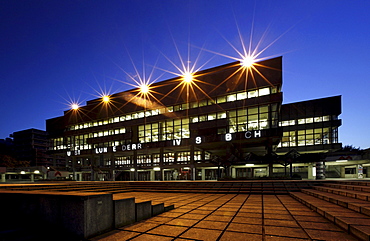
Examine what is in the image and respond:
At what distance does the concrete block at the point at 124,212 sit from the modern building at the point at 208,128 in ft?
73.5

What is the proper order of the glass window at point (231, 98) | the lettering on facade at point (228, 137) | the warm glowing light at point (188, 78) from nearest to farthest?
the lettering on facade at point (228, 137) → the glass window at point (231, 98) → the warm glowing light at point (188, 78)

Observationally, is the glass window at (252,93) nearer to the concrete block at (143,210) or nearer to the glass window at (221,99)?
the glass window at (221,99)

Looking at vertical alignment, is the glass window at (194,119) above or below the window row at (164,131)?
above

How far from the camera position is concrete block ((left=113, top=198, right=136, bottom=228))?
589cm

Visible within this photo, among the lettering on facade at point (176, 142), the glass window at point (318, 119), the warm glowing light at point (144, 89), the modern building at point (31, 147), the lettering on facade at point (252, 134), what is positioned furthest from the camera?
the modern building at point (31, 147)

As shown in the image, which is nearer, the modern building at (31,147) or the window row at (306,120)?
the window row at (306,120)

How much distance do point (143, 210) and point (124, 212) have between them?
922 mm

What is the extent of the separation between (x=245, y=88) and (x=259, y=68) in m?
3.76

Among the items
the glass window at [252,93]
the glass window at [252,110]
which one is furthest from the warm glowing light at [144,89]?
the glass window at [252,110]

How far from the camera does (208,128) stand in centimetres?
3675

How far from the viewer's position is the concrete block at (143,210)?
22.0 ft

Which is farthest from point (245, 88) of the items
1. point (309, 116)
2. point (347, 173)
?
point (347, 173)

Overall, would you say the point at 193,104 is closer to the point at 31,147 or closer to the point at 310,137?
the point at 310,137

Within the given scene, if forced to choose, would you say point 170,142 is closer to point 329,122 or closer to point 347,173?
point 329,122
